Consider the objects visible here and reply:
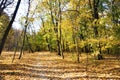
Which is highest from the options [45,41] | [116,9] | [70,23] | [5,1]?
[5,1]

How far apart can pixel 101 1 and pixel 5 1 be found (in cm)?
2226

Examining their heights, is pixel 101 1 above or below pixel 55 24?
above

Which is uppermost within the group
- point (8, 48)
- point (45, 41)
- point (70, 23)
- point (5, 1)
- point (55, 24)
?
point (5, 1)

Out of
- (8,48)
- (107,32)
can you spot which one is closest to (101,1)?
(107,32)

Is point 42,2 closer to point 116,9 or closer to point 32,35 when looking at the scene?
point 116,9

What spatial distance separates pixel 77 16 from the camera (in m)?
29.8

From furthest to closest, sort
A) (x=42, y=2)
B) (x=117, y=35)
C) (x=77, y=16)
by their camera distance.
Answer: (x=42, y=2) < (x=77, y=16) < (x=117, y=35)

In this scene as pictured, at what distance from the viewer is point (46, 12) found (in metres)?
52.2

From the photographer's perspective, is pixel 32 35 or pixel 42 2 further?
pixel 32 35

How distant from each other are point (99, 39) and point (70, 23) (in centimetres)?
743


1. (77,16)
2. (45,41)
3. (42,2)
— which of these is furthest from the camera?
(45,41)

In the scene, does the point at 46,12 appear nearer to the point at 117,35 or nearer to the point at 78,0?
the point at 78,0

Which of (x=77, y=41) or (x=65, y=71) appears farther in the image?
(x=77, y=41)

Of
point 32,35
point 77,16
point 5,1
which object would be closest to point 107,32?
point 77,16
